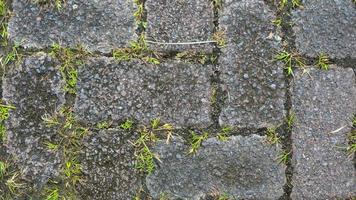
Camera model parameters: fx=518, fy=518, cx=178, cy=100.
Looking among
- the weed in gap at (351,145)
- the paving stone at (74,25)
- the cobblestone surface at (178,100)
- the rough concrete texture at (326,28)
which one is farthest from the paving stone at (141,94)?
the weed in gap at (351,145)

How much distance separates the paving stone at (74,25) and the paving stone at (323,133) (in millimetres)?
861

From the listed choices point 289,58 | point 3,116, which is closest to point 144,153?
point 3,116

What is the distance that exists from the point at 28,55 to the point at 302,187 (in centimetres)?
140

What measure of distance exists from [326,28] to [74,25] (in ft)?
3.90

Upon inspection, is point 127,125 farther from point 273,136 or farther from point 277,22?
point 277,22

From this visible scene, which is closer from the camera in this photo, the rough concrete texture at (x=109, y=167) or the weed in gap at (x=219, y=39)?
the rough concrete texture at (x=109, y=167)

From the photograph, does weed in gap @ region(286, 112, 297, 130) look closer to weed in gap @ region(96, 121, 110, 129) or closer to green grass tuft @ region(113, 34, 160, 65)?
green grass tuft @ region(113, 34, 160, 65)

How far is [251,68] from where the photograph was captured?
2.41 metres

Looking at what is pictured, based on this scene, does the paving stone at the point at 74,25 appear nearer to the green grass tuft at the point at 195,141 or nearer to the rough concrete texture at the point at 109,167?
the rough concrete texture at the point at 109,167

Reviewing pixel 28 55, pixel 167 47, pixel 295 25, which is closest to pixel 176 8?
pixel 167 47

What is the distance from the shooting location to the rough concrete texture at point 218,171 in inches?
92.0

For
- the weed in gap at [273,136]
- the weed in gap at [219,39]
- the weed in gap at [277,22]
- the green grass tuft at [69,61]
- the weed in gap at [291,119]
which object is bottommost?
the weed in gap at [273,136]

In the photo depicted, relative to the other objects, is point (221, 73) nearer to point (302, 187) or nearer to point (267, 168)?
point (267, 168)

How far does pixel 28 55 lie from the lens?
240 cm
